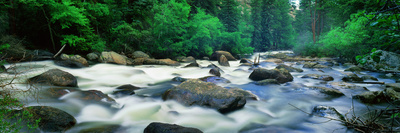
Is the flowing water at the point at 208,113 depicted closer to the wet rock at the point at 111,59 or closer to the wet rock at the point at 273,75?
the wet rock at the point at 273,75

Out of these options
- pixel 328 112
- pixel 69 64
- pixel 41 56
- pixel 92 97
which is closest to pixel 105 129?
pixel 92 97

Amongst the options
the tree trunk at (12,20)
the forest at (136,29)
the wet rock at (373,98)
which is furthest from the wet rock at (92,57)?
the wet rock at (373,98)

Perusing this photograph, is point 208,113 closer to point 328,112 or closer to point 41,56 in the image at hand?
point 328,112

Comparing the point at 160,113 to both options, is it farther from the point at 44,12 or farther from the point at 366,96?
the point at 44,12

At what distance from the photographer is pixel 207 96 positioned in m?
5.63

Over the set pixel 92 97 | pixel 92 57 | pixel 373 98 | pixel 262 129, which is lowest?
pixel 262 129

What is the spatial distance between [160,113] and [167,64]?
991 cm

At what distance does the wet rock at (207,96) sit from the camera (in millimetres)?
5422

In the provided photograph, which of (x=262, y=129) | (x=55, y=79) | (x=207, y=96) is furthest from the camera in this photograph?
(x=55, y=79)

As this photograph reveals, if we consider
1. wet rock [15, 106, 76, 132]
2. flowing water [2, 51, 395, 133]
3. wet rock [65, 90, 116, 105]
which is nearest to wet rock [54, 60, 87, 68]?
flowing water [2, 51, 395, 133]

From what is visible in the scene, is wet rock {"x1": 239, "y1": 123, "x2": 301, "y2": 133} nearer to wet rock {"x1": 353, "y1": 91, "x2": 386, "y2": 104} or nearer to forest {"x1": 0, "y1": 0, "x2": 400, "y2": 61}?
wet rock {"x1": 353, "y1": 91, "x2": 386, "y2": 104}

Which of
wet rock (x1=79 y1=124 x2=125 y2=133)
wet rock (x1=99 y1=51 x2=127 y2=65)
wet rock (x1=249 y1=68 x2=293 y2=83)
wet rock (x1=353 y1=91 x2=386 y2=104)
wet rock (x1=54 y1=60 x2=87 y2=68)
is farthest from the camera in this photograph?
wet rock (x1=99 y1=51 x2=127 y2=65)

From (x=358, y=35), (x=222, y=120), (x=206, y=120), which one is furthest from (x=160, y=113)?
(x=358, y=35)

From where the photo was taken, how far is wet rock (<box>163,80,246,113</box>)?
5.42 m
